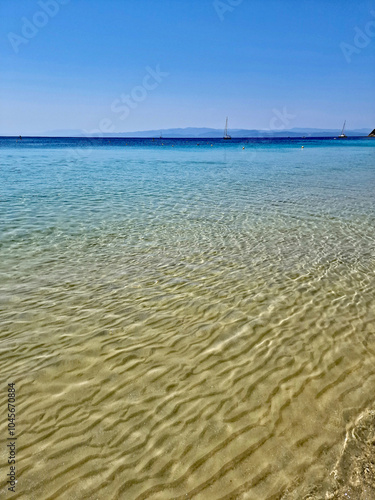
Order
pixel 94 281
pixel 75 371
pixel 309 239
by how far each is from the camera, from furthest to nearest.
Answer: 1. pixel 309 239
2. pixel 94 281
3. pixel 75 371

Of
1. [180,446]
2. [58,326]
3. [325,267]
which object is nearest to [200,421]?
[180,446]

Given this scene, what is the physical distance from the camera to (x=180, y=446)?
405cm

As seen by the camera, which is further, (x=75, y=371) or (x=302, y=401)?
(x=75, y=371)

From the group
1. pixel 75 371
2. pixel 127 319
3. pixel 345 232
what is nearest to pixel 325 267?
pixel 345 232

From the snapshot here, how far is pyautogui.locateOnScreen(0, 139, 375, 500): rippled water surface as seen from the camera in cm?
375

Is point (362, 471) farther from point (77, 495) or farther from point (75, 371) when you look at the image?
point (75, 371)

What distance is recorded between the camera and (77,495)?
351 cm

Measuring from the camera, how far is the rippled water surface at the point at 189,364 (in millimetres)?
3750

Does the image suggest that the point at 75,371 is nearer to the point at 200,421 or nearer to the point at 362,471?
the point at 200,421

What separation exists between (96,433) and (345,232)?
12.7 metres

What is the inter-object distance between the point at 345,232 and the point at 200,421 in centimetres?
1168

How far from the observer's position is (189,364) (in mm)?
5477

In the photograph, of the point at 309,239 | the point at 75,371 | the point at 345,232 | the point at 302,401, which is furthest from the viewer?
the point at 345,232

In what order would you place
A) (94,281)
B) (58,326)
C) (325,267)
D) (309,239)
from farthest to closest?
(309,239) → (325,267) → (94,281) → (58,326)
